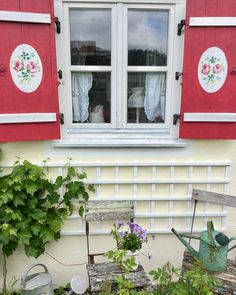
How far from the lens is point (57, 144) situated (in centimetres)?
246

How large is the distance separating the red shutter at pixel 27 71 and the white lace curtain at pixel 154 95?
79cm

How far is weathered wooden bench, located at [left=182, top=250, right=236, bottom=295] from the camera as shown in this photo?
7.07 feet

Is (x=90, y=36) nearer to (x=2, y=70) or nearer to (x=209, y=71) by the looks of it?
(x=2, y=70)

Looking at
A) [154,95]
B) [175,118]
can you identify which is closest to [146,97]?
[154,95]

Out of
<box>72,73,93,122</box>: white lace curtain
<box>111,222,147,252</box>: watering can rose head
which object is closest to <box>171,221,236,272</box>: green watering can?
<box>111,222,147,252</box>: watering can rose head

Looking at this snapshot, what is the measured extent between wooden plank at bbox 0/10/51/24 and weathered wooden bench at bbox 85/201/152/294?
150 centimetres

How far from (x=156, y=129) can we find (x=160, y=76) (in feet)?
1.51

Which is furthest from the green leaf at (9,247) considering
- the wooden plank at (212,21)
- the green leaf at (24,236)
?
the wooden plank at (212,21)

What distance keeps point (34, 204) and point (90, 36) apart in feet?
4.78

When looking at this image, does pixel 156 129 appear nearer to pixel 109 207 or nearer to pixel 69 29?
pixel 109 207

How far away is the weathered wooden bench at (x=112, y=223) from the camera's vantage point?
2.19 metres

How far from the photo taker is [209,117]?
2.39 metres

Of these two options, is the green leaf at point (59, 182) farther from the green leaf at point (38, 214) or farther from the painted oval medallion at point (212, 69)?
the painted oval medallion at point (212, 69)

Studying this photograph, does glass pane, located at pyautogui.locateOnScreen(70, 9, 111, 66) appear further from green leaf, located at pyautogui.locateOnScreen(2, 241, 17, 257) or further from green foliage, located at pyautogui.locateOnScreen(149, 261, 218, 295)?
green foliage, located at pyautogui.locateOnScreen(149, 261, 218, 295)
